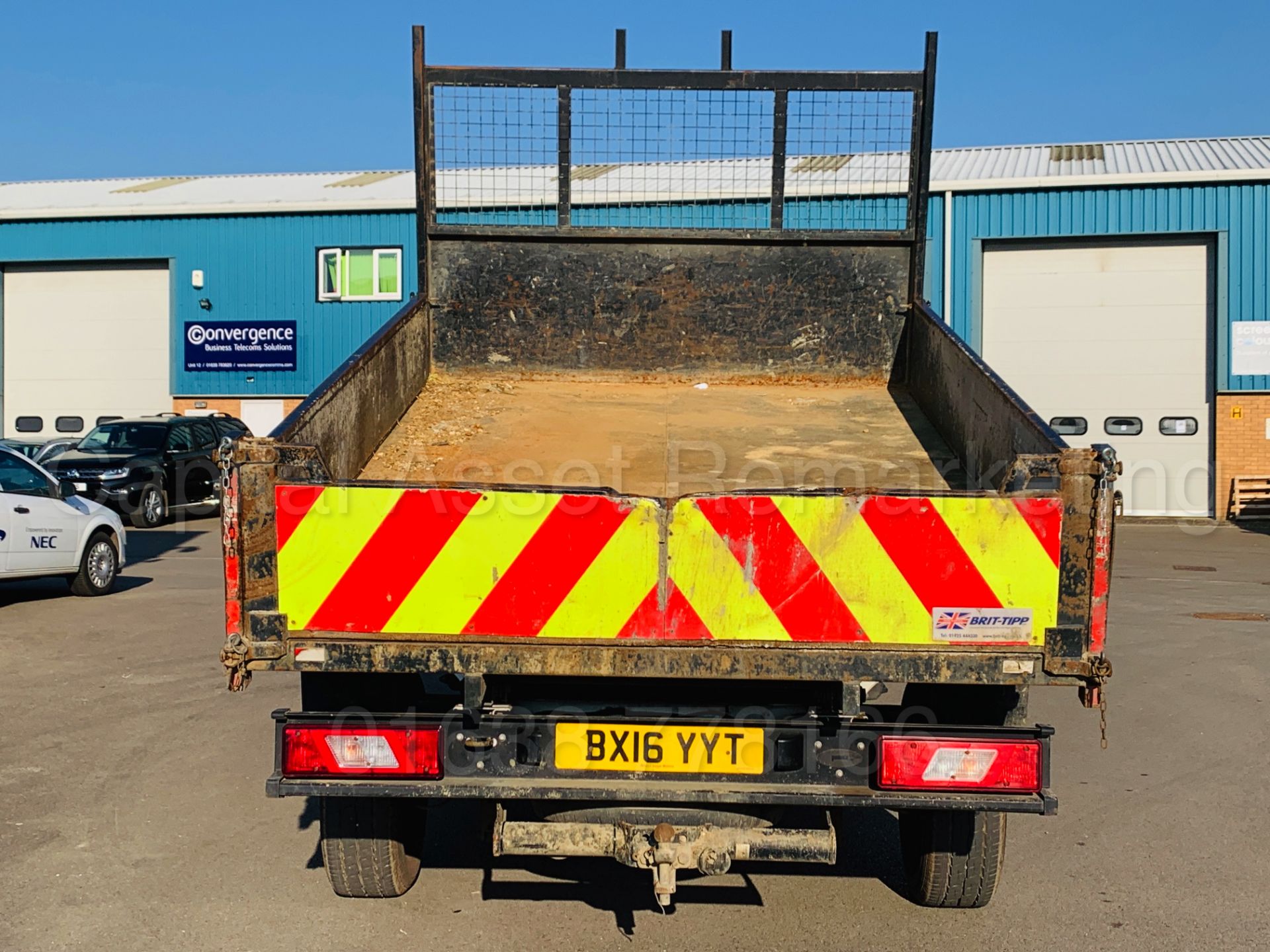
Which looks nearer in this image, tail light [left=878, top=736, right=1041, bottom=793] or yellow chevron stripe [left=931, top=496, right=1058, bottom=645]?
yellow chevron stripe [left=931, top=496, right=1058, bottom=645]

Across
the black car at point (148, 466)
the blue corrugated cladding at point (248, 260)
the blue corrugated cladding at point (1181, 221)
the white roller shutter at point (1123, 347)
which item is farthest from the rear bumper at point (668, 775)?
the blue corrugated cladding at point (248, 260)

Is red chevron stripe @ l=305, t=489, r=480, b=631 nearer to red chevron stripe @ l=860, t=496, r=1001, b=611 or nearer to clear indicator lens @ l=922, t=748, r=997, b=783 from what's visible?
red chevron stripe @ l=860, t=496, r=1001, b=611

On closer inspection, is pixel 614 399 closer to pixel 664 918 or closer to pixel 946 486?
pixel 946 486

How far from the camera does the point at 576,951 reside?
4203 millimetres

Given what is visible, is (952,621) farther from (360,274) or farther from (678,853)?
(360,274)

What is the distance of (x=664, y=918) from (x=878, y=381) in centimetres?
334

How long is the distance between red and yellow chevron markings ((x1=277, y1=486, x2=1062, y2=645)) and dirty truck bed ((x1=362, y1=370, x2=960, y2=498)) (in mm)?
988

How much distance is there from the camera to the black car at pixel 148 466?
1991 cm

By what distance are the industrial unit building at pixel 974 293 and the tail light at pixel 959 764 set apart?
2137 centimetres

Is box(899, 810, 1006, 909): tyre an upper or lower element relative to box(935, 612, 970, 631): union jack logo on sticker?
lower

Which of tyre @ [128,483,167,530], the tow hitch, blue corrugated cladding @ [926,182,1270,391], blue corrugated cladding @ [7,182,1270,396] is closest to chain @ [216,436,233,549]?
the tow hitch

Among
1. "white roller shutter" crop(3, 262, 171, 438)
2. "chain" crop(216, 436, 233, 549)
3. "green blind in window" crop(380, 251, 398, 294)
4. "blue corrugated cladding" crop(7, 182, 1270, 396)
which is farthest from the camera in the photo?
"white roller shutter" crop(3, 262, 171, 438)

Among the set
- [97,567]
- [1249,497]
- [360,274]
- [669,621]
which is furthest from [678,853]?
[360,274]

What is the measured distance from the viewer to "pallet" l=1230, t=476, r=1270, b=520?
2472 cm
